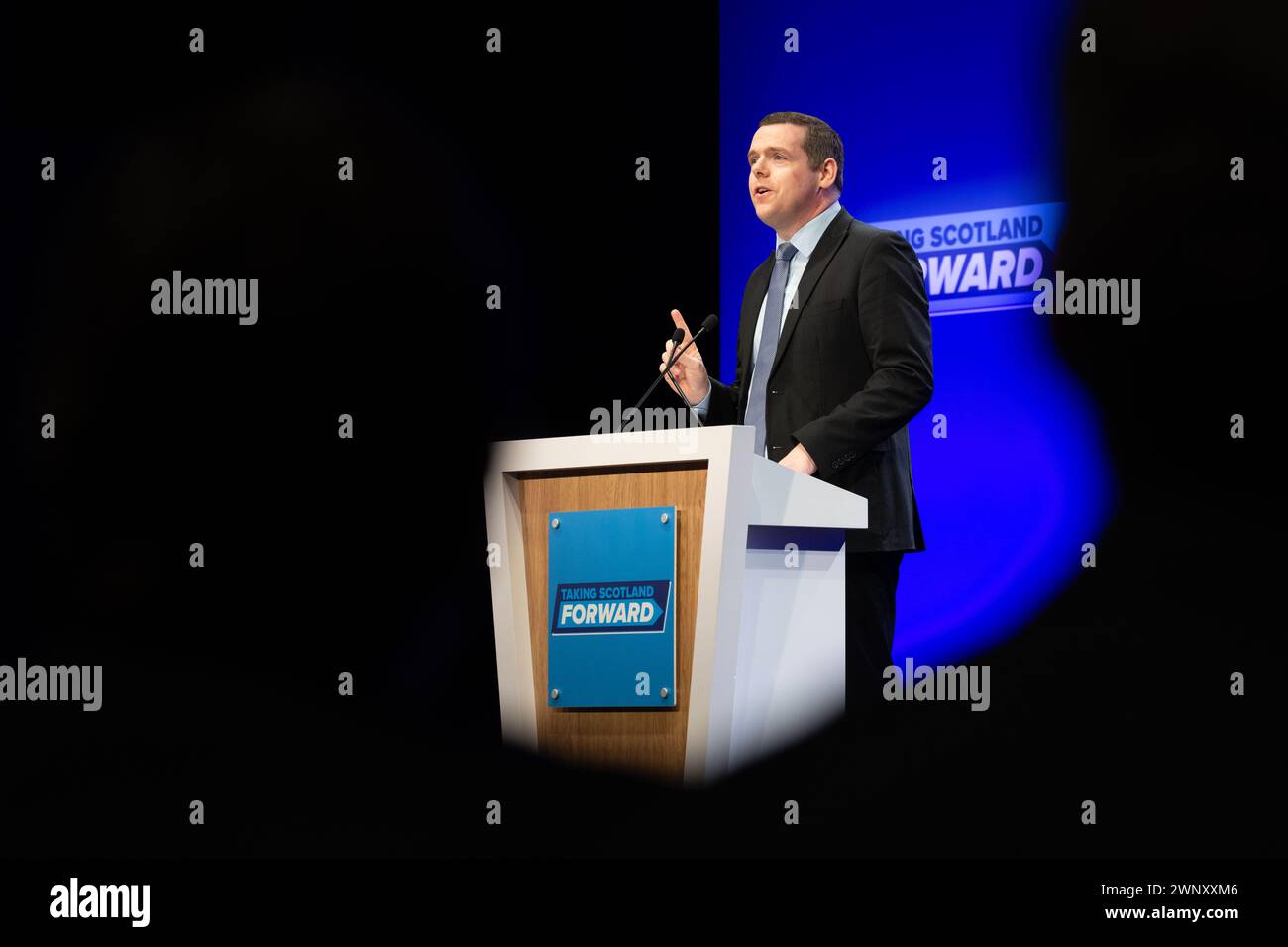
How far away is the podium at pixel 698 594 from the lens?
2393 millimetres

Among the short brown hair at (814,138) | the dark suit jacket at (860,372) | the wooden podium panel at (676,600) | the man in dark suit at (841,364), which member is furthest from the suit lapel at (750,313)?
the wooden podium panel at (676,600)

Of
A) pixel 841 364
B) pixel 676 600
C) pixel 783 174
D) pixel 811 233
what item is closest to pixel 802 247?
pixel 811 233

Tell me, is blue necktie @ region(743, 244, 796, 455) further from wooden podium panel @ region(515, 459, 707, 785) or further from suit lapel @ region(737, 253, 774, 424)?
wooden podium panel @ region(515, 459, 707, 785)

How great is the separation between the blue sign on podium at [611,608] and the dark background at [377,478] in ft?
0.58

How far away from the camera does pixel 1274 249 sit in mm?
3857

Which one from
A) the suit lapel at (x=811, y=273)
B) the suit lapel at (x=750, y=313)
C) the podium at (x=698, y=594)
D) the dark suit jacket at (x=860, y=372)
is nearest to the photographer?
the podium at (x=698, y=594)

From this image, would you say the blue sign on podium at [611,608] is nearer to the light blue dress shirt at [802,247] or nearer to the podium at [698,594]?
the podium at [698,594]

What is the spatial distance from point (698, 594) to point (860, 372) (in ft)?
2.53

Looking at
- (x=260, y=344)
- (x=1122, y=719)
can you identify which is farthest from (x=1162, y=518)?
(x=260, y=344)

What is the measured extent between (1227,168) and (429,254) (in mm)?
2278

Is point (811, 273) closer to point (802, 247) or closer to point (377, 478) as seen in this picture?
point (802, 247)

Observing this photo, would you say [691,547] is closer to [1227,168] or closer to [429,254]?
[429,254]

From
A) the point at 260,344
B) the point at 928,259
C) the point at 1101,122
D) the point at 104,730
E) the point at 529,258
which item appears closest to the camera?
the point at 104,730

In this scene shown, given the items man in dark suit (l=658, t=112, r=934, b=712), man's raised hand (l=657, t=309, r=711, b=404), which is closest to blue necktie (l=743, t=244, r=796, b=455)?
man in dark suit (l=658, t=112, r=934, b=712)
